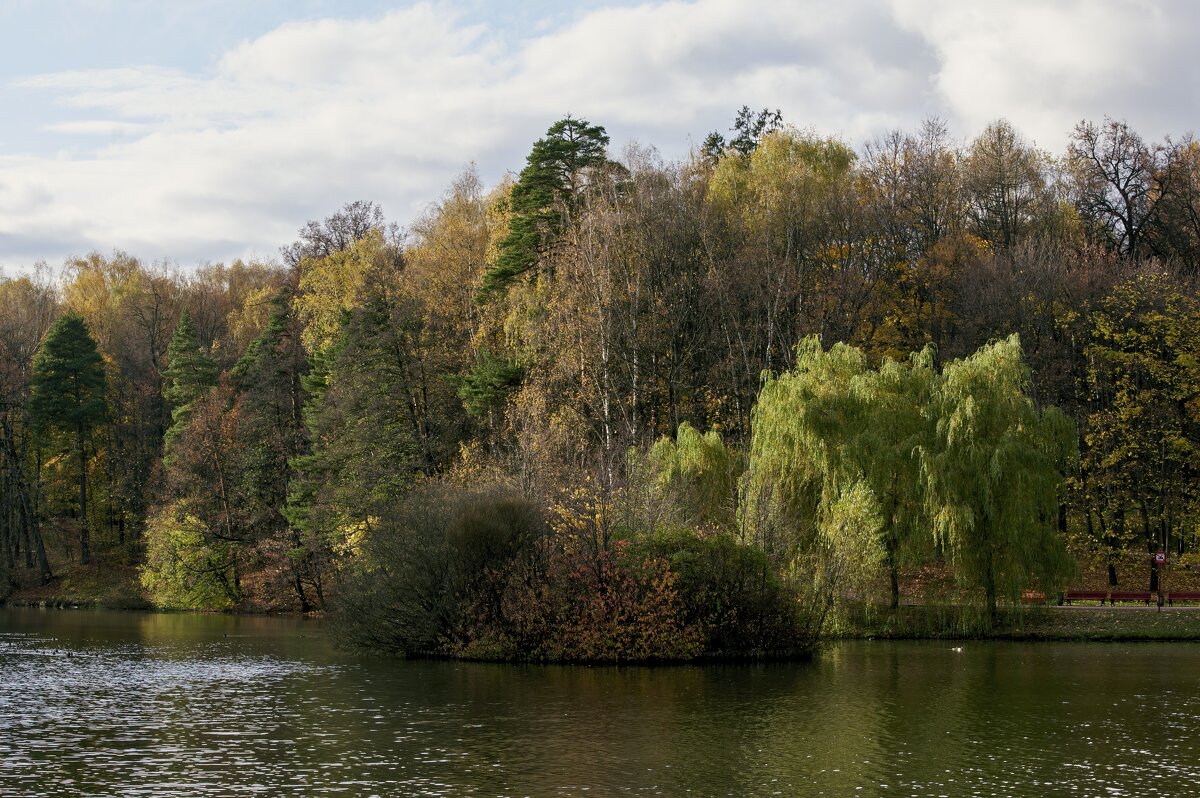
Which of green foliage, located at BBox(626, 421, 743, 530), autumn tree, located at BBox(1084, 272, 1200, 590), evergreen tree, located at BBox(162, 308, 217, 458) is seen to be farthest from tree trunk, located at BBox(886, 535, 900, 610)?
evergreen tree, located at BBox(162, 308, 217, 458)

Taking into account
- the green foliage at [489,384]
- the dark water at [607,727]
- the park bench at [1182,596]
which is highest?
the green foliage at [489,384]

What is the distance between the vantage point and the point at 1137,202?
61000mm

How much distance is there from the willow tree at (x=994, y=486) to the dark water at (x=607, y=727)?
4.49m

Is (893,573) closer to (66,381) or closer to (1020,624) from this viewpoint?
(1020,624)

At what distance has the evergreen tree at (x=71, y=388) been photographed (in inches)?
2972

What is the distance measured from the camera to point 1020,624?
41375 millimetres

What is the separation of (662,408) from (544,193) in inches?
480

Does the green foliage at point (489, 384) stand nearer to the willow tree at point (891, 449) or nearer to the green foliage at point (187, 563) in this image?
the willow tree at point (891, 449)

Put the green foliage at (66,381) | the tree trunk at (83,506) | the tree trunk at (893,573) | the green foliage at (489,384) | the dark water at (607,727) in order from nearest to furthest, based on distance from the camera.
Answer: the dark water at (607,727) < the tree trunk at (893,573) < the green foliage at (489,384) < the green foliage at (66,381) < the tree trunk at (83,506)

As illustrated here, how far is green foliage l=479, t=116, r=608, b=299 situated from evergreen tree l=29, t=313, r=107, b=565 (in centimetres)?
3218

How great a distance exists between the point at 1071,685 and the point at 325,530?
120ft

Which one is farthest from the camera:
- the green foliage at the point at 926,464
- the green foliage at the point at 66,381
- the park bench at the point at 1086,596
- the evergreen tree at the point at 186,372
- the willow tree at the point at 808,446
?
the green foliage at the point at 66,381

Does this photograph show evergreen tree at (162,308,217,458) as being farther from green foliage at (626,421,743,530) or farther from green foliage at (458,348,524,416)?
green foliage at (626,421,743,530)

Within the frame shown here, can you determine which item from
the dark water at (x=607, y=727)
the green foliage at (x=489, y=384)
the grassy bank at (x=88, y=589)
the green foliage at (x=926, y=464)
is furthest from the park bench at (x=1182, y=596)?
the grassy bank at (x=88, y=589)
